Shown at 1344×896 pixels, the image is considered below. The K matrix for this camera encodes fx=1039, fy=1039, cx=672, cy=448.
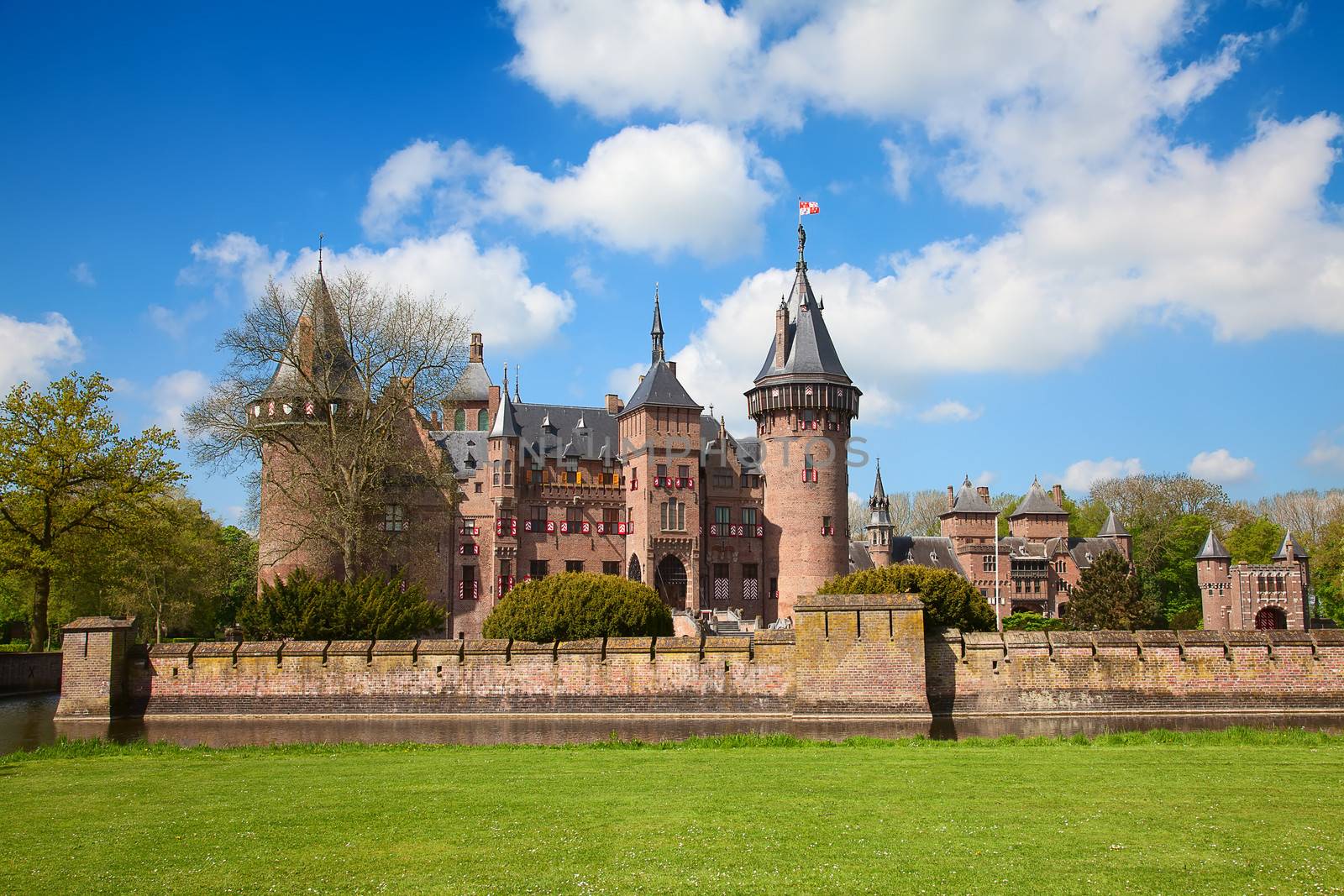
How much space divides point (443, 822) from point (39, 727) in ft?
45.3

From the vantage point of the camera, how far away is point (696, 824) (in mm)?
7484

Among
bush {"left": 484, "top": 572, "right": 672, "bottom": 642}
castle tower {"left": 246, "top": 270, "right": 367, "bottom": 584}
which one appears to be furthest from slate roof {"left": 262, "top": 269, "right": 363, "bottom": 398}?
bush {"left": 484, "top": 572, "right": 672, "bottom": 642}

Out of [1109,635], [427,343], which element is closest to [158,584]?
[427,343]

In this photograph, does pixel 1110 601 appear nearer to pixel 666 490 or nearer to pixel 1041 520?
pixel 666 490

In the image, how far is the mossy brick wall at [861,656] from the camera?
17.2 metres

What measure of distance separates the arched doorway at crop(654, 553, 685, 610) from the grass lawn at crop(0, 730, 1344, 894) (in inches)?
1271

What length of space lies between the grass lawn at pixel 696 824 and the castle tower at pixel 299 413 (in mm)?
18276

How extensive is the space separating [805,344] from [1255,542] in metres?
39.0

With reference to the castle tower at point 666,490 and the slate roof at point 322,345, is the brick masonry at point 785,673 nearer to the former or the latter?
the slate roof at point 322,345

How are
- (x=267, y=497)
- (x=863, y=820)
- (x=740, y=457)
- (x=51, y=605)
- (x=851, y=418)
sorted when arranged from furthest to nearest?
(x=740, y=457), (x=851, y=418), (x=51, y=605), (x=267, y=497), (x=863, y=820)

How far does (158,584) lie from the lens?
42.0 m

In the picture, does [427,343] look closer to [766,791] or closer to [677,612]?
[677,612]

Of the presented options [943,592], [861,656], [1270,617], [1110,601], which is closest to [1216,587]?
[1270,617]

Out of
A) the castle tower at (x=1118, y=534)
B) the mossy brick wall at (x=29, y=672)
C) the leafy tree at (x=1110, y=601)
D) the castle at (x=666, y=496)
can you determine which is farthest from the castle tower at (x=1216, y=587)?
the mossy brick wall at (x=29, y=672)
